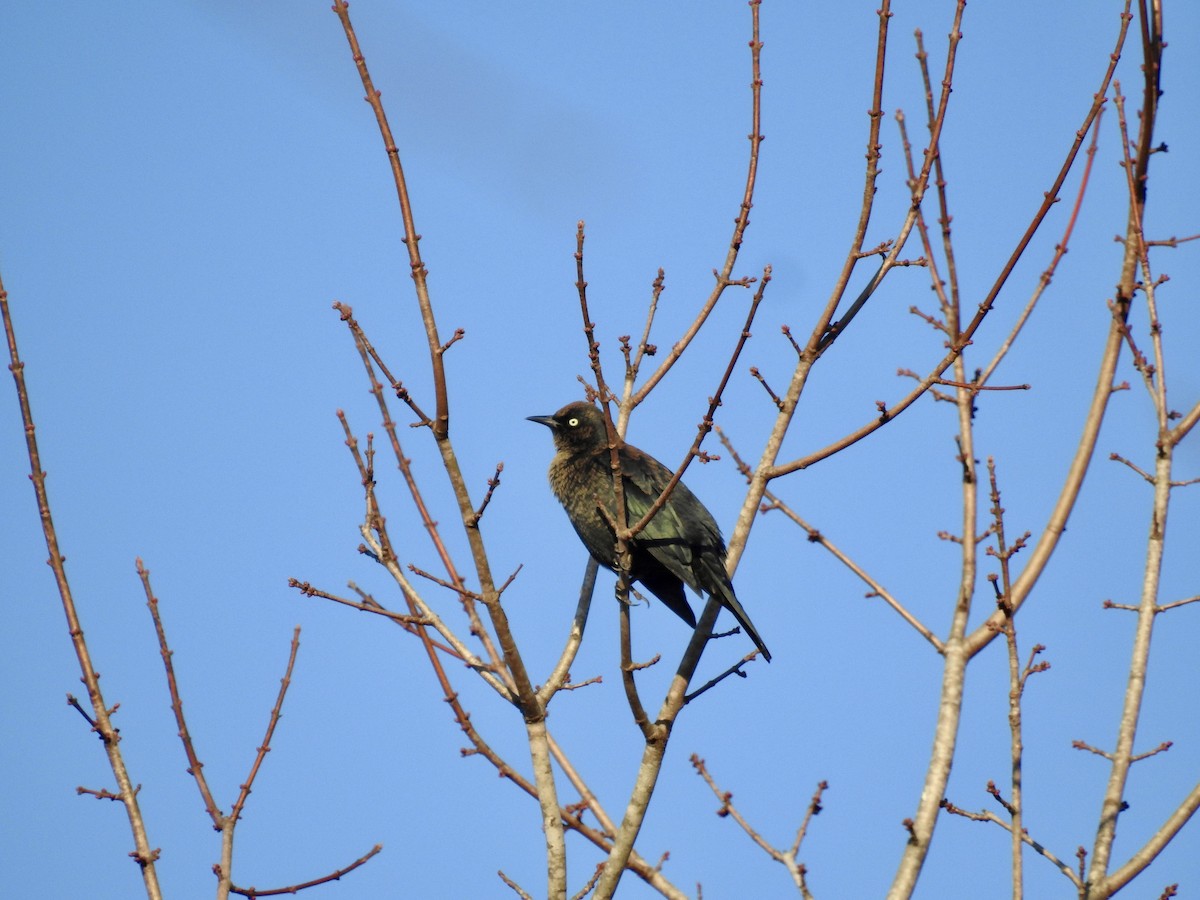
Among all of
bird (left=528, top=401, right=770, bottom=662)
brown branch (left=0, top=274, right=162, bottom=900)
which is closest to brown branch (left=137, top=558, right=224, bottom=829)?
brown branch (left=0, top=274, right=162, bottom=900)

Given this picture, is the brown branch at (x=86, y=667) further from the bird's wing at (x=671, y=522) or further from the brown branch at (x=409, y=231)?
the bird's wing at (x=671, y=522)

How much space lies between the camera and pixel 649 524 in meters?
5.68

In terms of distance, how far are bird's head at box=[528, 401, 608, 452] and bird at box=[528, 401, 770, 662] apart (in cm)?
1

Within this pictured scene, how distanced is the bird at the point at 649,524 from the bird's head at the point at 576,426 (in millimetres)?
13

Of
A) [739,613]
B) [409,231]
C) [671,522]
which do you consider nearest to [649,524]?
[671,522]

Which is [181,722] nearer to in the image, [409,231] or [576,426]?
[409,231]

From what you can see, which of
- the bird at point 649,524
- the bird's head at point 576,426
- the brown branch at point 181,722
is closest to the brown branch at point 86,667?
the brown branch at point 181,722

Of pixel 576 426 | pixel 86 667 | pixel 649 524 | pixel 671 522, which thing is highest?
A: pixel 576 426

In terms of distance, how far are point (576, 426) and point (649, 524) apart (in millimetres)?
1742

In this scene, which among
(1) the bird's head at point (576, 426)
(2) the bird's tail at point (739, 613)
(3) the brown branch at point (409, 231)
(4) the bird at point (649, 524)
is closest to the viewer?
(3) the brown branch at point (409, 231)

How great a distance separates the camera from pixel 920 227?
507cm

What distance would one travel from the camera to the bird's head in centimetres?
715

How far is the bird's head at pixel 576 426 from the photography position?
7.15 metres

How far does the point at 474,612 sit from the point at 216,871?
3.98 ft
